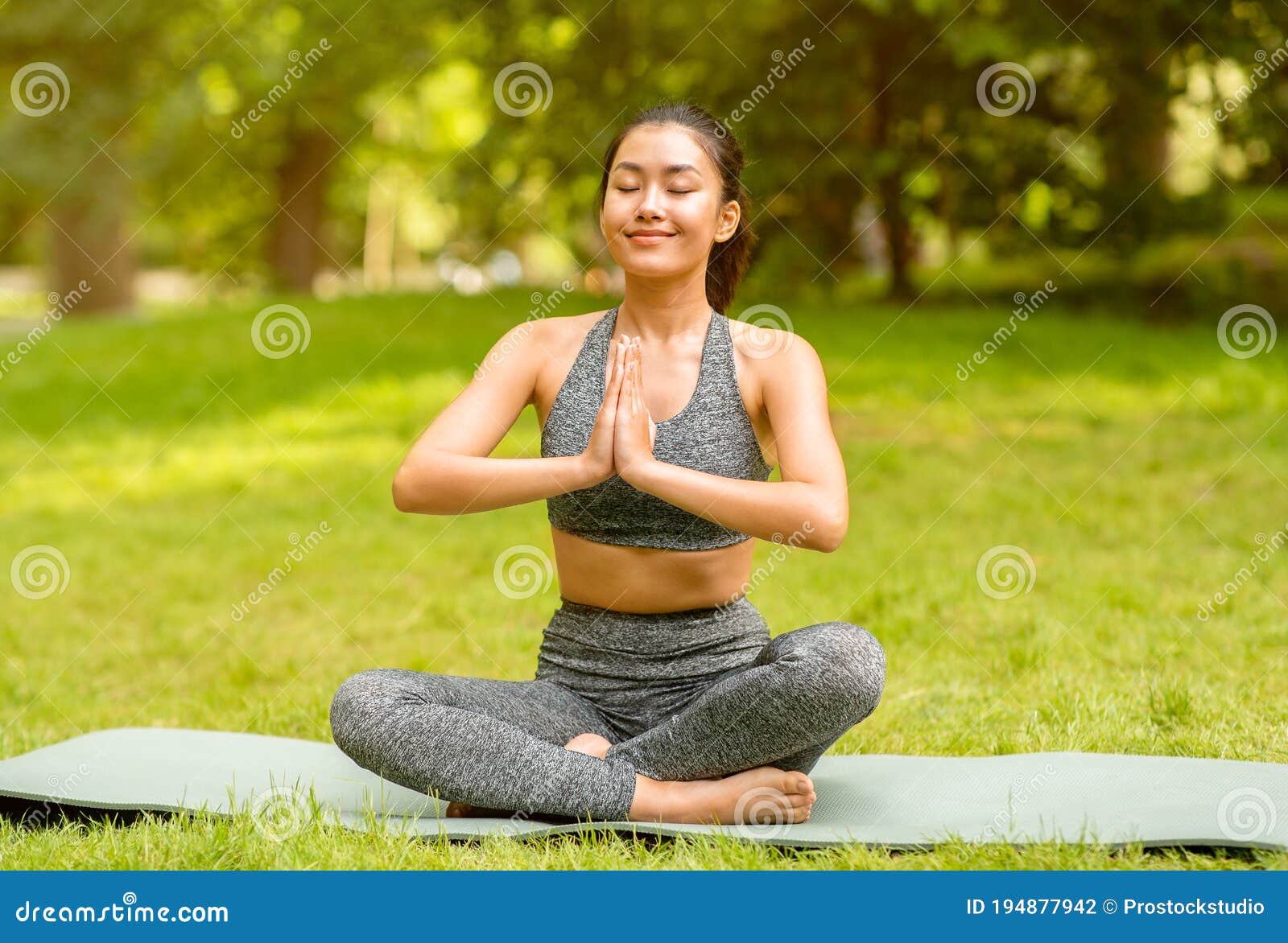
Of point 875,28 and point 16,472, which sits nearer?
point 16,472

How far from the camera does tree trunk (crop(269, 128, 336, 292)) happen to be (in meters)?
22.0

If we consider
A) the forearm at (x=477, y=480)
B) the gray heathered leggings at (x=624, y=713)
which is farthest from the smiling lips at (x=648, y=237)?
the gray heathered leggings at (x=624, y=713)

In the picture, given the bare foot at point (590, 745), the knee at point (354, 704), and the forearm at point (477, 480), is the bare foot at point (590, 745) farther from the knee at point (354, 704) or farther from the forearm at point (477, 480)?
the forearm at point (477, 480)

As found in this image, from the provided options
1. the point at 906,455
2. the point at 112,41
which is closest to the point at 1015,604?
the point at 906,455

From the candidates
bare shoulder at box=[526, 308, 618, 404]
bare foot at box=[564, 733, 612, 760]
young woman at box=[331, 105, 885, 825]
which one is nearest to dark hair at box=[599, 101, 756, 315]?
young woman at box=[331, 105, 885, 825]

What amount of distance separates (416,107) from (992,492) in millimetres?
20010

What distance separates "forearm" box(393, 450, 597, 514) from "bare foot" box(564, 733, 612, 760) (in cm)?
55

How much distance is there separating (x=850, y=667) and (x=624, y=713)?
2.09 ft

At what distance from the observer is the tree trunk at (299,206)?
22031 mm

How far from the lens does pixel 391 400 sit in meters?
9.31

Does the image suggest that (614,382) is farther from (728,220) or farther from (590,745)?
(590,745)

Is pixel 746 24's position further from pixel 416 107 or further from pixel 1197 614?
pixel 416 107

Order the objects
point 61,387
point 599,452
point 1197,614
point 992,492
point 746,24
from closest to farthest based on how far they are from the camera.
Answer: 1. point 599,452
2. point 1197,614
3. point 992,492
4. point 61,387
5. point 746,24

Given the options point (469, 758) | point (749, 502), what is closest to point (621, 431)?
point (749, 502)
